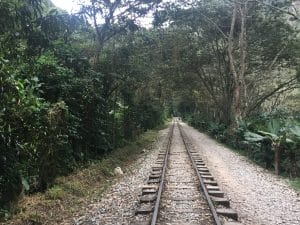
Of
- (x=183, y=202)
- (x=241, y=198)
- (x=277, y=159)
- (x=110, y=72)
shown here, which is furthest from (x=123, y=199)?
(x=110, y=72)

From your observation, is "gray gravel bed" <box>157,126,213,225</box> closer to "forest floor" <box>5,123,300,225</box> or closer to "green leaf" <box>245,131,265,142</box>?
"forest floor" <box>5,123,300,225</box>

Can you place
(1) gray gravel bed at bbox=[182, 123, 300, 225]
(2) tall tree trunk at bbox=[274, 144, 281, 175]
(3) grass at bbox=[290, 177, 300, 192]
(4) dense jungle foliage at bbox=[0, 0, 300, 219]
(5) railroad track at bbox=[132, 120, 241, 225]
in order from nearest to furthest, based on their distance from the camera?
(4) dense jungle foliage at bbox=[0, 0, 300, 219] → (5) railroad track at bbox=[132, 120, 241, 225] → (1) gray gravel bed at bbox=[182, 123, 300, 225] → (3) grass at bbox=[290, 177, 300, 192] → (2) tall tree trunk at bbox=[274, 144, 281, 175]

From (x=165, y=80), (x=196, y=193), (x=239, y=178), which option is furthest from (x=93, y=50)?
(x=165, y=80)

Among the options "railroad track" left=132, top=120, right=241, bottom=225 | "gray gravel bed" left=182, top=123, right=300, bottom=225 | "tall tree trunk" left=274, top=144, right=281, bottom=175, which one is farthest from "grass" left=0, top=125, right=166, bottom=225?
"tall tree trunk" left=274, top=144, right=281, bottom=175

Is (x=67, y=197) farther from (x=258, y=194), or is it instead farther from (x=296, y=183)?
(x=296, y=183)

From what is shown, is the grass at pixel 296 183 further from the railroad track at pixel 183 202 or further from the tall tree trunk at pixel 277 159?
the railroad track at pixel 183 202

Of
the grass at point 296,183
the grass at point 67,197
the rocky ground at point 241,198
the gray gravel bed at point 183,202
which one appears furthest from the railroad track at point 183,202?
the grass at point 296,183

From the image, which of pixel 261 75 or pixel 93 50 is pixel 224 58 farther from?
pixel 93 50

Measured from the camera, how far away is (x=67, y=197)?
33.2 ft

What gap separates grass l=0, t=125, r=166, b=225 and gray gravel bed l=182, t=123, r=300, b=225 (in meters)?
3.60

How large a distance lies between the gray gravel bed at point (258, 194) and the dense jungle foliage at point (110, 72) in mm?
1365

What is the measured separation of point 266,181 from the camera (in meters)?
13.0

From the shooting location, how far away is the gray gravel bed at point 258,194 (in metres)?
8.28

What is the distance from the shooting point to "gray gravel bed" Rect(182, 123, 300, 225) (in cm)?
828
